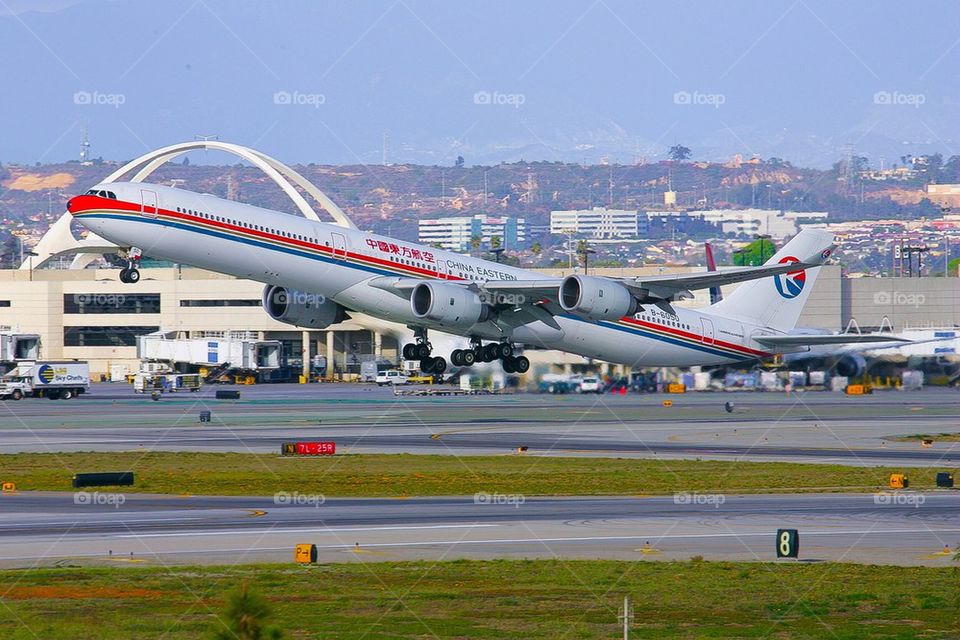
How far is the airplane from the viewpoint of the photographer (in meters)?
48.2

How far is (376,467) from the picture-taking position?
5050 centimetres

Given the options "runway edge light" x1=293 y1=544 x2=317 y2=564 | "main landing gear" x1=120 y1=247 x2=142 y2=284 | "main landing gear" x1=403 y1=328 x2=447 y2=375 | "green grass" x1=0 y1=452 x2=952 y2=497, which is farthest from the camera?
"main landing gear" x1=403 y1=328 x2=447 y2=375

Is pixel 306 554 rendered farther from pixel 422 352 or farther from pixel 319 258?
pixel 422 352

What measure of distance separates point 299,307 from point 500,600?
3360 cm

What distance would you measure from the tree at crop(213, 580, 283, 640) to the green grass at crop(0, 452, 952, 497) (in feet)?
100

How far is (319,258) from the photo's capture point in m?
52.1

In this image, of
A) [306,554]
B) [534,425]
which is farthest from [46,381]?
[306,554]

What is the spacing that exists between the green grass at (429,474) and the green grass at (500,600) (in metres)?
14.8

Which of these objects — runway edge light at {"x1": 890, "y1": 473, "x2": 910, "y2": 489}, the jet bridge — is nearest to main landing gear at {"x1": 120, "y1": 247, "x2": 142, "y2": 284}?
runway edge light at {"x1": 890, "y1": 473, "x2": 910, "y2": 489}

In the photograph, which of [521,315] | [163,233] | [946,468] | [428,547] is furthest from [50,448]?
[946,468]

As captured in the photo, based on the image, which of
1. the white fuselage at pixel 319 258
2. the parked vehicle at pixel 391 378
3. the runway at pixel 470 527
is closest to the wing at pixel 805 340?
the white fuselage at pixel 319 258

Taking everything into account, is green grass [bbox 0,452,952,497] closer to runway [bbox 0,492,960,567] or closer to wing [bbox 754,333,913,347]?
runway [bbox 0,492,960,567]

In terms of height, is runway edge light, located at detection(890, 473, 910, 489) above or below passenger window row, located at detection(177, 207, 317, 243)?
below

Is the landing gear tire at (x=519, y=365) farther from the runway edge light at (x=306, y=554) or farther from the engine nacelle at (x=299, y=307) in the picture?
the runway edge light at (x=306, y=554)
